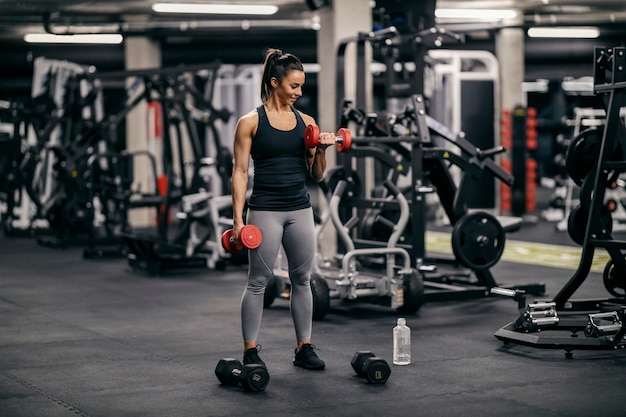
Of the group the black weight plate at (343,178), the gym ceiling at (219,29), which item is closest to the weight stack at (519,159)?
the gym ceiling at (219,29)

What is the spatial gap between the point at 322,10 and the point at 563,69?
26.1 feet

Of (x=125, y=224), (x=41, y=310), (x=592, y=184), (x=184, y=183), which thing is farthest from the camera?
(x=125, y=224)

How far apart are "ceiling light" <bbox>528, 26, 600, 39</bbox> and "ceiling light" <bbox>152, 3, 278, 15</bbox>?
445cm

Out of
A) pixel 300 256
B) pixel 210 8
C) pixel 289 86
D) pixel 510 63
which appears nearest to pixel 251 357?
pixel 300 256

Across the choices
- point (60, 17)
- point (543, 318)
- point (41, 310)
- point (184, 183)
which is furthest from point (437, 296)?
point (60, 17)

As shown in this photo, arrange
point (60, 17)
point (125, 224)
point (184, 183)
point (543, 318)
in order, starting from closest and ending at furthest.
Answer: point (543, 318)
point (184, 183)
point (125, 224)
point (60, 17)

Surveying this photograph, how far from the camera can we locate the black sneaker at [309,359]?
448 cm

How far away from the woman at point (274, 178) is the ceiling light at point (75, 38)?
38.0 ft

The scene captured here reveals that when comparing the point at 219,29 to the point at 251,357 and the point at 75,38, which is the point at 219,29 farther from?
the point at 251,357

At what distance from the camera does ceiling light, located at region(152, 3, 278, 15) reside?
40.3 feet

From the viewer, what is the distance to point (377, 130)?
688 cm

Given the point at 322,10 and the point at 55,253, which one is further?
the point at 55,253

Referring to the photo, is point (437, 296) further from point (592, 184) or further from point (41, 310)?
point (41, 310)

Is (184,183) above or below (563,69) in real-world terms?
below
